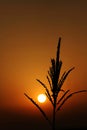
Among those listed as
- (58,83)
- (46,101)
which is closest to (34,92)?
(46,101)

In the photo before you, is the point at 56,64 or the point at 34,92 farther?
the point at 34,92

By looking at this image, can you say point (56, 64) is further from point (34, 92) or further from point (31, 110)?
point (31, 110)

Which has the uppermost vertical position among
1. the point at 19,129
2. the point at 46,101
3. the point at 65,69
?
the point at 65,69

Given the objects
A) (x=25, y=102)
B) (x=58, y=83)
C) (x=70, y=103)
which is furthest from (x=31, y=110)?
(x=58, y=83)

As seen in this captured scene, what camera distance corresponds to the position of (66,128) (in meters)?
3.12

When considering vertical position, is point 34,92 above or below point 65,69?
below

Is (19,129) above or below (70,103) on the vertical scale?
below

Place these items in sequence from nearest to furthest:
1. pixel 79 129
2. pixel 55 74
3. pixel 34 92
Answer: pixel 55 74 → pixel 34 92 → pixel 79 129

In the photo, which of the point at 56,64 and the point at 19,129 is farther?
the point at 19,129

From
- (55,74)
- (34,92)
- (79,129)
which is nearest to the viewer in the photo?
(55,74)

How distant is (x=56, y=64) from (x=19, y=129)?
3.54 feet

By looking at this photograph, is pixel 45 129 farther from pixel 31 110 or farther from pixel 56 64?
pixel 56 64

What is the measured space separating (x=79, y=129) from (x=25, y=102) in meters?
0.69

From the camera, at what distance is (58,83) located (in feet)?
7.86
